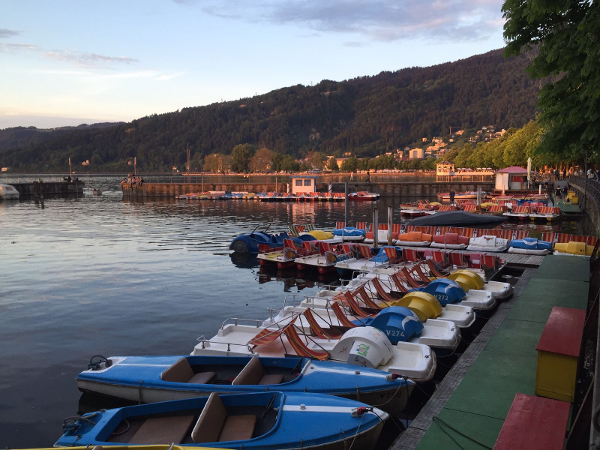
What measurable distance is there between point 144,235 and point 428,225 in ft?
90.3

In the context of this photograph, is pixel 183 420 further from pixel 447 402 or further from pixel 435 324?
pixel 435 324

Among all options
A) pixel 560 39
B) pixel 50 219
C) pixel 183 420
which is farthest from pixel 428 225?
pixel 50 219

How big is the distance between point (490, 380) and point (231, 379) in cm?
623

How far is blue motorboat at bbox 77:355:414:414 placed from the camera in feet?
35.8

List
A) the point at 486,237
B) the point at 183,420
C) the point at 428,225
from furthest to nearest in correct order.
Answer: the point at 428,225 < the point at 486,237 < the point at 183,420

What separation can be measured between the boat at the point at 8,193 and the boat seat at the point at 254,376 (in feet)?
352

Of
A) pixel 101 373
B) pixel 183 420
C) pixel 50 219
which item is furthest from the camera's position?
pixel 50 219

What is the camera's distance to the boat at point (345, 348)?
40.2ft

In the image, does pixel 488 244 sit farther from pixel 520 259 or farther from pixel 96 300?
pixel 96 300

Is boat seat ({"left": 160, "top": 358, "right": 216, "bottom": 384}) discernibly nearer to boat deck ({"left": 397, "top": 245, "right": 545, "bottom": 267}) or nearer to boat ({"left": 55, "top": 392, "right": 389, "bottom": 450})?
boat ({"left": 55, "top": 392, "right": 389, "bottom": 450})

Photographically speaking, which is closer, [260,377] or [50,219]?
[260,377]

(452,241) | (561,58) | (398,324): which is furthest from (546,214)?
(398,324)

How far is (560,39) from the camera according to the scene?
12.5m

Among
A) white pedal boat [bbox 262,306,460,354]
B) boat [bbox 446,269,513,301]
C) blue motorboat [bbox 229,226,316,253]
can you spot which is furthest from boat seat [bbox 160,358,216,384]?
blue motorboat [bbox 229,226,316,253]
